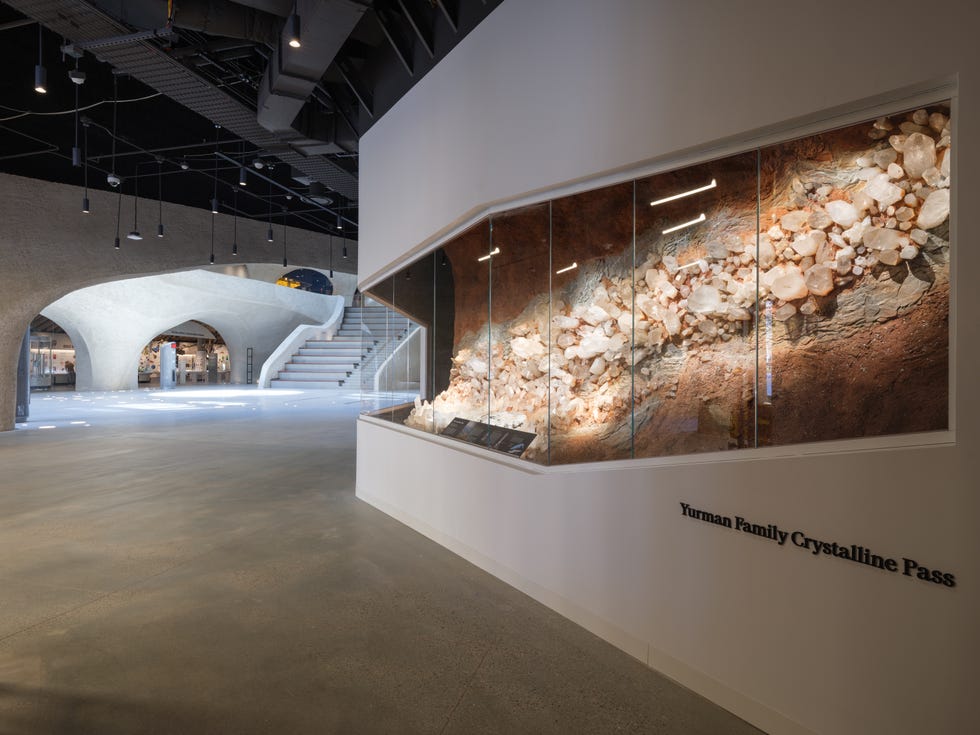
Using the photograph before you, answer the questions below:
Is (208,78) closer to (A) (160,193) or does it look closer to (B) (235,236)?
(A) (160,193)

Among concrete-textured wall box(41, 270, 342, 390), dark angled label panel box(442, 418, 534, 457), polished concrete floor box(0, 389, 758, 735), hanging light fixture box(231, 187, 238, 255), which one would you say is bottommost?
polished concrete floor box(0, 389, 758, 735)

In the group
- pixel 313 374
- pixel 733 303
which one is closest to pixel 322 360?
pixel 313 374

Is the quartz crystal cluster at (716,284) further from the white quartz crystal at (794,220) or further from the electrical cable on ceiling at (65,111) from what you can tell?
the electrical cable on ceiling at (65,111)

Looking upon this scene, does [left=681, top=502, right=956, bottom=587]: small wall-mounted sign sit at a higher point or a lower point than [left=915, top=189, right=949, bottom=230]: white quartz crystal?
lower

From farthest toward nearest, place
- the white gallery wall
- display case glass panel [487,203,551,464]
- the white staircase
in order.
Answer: the white staircase → display case glass panel [487,203,551,464] → the white gallery wall

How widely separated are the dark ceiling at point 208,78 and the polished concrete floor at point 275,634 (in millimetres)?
3736

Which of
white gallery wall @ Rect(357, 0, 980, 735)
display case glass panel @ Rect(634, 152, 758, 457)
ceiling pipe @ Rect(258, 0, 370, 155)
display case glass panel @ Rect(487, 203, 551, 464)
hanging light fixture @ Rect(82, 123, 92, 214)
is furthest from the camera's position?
hanging light fixture @ Rect(82, 123, 92, 214)

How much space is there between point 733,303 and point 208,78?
20.2ft

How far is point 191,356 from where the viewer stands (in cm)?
3306

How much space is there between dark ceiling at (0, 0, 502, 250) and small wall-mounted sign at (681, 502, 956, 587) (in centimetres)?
342

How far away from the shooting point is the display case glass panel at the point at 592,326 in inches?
106

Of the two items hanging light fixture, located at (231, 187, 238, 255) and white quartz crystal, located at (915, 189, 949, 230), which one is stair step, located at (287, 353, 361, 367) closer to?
hanging light fixture, located at (231, 187, 238, 255)

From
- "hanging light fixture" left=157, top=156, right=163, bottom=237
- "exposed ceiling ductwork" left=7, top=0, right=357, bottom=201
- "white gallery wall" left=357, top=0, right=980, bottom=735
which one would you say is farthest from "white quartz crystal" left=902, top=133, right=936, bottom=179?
"hanging light fixture" left=157, top=156, right=163, bottom=237

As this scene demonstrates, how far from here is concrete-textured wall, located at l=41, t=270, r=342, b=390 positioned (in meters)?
17.6
